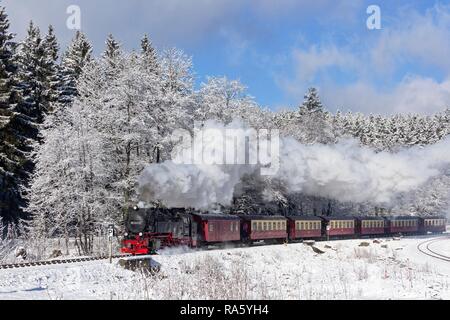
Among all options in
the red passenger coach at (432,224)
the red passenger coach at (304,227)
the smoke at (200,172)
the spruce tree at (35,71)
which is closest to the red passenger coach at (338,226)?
the red passenger coach at (304,227)

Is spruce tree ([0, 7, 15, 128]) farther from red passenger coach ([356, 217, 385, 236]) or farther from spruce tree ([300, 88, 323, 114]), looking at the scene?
spruce tree ([300, 88, 323, 114])

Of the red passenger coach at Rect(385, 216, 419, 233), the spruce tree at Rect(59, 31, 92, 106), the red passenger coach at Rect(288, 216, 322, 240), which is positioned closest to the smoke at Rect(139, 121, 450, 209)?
the red passenger coach at Rect(288, 216, 322, 240)

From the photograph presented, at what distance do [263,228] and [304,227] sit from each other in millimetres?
6531

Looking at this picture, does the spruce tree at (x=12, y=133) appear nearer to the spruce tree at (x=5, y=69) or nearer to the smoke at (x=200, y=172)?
the spruce tree at (x=5, y=69)

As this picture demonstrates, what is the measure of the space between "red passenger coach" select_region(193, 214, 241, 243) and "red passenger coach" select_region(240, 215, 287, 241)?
4.19 feet

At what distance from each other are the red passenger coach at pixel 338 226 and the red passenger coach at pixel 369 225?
1.12 metres

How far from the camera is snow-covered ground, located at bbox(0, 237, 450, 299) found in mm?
18094

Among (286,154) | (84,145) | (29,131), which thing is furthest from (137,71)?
(286,154)

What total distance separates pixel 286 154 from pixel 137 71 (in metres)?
15.3

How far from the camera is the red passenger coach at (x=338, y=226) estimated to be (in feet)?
157

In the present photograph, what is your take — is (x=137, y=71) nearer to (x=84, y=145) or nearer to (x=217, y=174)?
(x=84, y=145)
